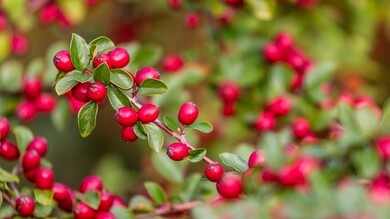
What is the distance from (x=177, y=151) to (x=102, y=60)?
0.70 ft

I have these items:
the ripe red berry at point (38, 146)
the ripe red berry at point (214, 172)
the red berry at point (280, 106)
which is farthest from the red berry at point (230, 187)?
the red berry at point (280, 106)

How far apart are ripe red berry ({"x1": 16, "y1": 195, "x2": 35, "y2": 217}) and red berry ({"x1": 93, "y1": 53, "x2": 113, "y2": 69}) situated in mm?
306

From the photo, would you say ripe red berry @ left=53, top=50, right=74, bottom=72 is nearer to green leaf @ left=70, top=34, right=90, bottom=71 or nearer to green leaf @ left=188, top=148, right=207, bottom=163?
green leaf @ left=70, top=34, right=90, bottom=71

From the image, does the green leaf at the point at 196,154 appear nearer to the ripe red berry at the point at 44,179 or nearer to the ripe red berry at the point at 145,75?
the ripe red berry at the point at 145,75

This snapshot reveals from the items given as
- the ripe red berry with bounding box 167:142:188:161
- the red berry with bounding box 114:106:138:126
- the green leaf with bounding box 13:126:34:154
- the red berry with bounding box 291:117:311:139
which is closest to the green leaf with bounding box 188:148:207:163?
the ripe red berry with bounding box 167:142:188:161

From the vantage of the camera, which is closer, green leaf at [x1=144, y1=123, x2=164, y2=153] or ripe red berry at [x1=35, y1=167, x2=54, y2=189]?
green leaf at [x1=144, y1=123, x2=164, y2=153]

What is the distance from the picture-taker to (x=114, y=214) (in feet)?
4.41

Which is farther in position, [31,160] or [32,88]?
[32,88]

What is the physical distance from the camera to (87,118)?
1.19 metres

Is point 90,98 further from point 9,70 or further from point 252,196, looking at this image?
point 9,70

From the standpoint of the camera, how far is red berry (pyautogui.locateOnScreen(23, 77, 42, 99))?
1822 millimetres

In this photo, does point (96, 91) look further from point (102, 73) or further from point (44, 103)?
point (44, 103)

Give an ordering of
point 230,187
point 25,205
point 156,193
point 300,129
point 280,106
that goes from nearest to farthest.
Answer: point 230,187 < point 25,205 < point 156,193 < point 300,129 < point 280,106

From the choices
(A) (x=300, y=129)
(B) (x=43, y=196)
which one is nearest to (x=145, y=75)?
(B) (x=43, y=196)
